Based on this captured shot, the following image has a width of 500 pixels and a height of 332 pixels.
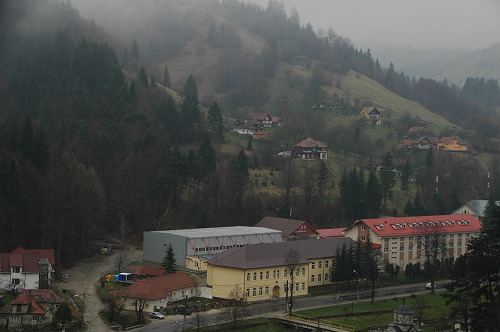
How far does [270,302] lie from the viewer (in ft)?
→ 179

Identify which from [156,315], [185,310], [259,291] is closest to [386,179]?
[259,291]

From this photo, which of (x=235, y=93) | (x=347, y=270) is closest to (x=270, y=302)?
(x=347, y=270)

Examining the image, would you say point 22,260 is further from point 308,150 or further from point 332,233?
point 308,150

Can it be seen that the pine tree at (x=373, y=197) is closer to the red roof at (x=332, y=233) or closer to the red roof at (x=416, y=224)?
the red roof at (x=416, y=224)

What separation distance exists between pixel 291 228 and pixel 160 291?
2124cm

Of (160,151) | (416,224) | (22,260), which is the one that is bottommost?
(22,260)

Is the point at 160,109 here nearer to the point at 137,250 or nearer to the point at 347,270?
the point at 137,250

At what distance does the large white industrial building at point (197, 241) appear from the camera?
200ft

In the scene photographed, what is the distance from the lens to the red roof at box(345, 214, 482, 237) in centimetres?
6762

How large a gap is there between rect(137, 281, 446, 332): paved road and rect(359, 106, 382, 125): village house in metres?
64.6

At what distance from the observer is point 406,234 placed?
68.0 m

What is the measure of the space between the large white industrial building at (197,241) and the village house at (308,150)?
109 ft

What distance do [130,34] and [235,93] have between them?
1546 inches

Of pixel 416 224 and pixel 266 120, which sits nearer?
pixel 416 224
